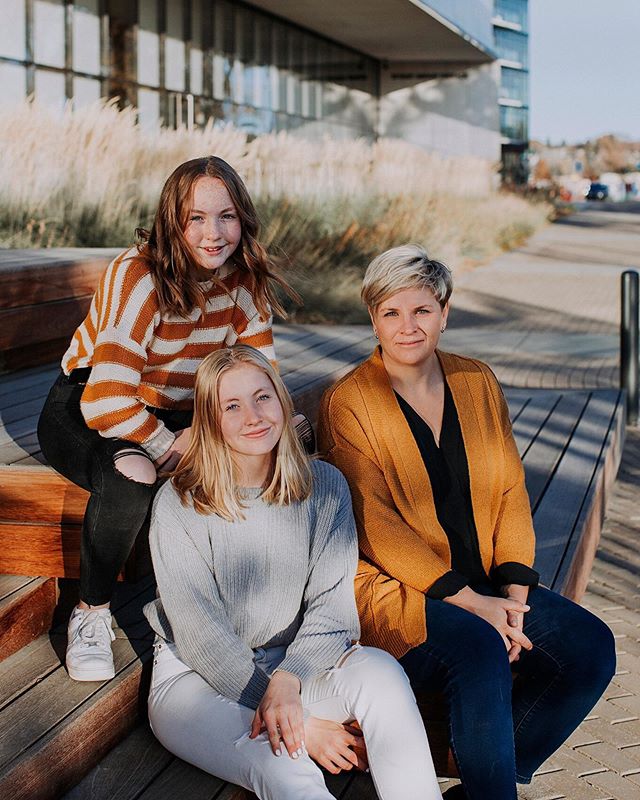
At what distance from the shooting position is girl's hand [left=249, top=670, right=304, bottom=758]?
2262 mm

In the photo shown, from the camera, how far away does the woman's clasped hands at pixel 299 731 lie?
2.27 metres

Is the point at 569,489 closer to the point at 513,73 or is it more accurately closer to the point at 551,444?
the point at 551,444

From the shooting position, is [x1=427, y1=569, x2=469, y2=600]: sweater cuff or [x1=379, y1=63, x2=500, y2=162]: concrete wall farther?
[x1=379, y1=63, x2=500, y2=162]: concrete wall

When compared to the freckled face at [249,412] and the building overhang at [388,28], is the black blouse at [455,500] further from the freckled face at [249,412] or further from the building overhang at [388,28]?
the building overhang at [388,28]

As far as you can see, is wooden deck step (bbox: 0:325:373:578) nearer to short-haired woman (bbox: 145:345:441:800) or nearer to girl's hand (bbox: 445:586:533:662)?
short-haired woman (bbox: 145:345:441:800)

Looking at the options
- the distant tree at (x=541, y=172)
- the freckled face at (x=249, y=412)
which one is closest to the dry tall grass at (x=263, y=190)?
the freckled face at (x=249, y=412)

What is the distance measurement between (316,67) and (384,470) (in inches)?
887

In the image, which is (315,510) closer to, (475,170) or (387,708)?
(387,708)

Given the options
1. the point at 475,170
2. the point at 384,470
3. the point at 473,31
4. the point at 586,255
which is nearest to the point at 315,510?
the point at 384,470

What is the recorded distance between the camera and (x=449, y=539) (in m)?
2.86

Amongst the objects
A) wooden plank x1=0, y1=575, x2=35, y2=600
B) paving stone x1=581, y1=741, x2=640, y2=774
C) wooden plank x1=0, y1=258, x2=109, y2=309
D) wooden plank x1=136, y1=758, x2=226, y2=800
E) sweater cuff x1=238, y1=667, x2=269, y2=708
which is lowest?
paving stone x1=581, y1=741, x2=640, y2=774

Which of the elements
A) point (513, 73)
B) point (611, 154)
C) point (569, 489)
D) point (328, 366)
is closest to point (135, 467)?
point (569, 489)

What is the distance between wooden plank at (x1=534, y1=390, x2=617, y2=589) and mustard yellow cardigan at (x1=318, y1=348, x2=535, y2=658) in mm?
590

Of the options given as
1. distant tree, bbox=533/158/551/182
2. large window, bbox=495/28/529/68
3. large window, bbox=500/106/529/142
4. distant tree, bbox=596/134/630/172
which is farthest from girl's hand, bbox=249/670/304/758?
distant tree, bbox=596/134/630/172
